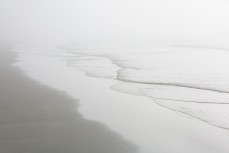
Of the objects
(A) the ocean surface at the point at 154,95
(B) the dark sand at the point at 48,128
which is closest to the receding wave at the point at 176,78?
(A) the ocean surface at the point at 154,95

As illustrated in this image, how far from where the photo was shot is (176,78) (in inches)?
500

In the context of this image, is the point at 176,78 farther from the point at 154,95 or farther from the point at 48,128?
the point at 48,128

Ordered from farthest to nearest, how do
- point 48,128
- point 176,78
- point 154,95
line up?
point 176,78, point 154,95, point 48,128

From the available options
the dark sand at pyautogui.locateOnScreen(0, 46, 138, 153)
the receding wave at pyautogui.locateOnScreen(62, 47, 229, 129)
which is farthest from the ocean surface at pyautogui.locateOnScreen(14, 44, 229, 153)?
the dark sand at pyautogui.locateOnScreen(0, 46, 138, 153)

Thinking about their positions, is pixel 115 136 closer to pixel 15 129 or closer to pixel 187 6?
pixel 15 129

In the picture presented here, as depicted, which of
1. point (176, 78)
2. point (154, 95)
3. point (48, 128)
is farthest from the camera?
point (176, 78)

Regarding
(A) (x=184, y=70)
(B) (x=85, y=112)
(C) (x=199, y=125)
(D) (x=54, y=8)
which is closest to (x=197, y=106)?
(C) (x=199, y=125)

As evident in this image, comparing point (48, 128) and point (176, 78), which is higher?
point (48, 128)

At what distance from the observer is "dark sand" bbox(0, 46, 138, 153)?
642 centimetres

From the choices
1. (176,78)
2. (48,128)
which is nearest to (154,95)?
(176,78)

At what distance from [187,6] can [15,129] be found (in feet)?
241

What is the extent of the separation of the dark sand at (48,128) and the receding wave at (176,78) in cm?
218

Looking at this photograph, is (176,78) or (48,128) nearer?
(48,128)

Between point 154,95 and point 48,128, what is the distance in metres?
3.80
